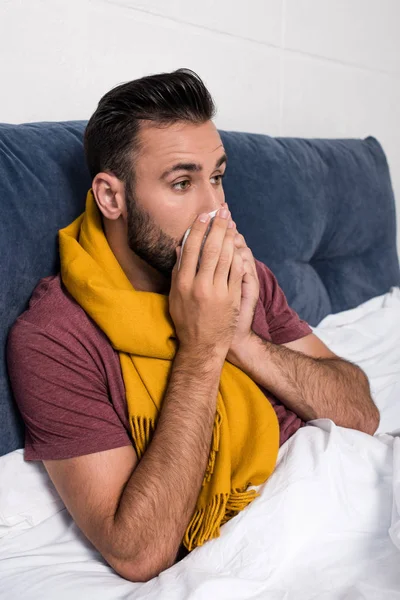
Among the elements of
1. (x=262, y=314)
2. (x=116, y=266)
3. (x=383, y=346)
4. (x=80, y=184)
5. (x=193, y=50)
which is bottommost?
(x=383, y=346)

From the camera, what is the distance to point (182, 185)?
1.36 metres

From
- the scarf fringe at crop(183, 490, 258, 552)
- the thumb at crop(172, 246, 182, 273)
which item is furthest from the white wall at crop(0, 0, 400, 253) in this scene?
the scarf fringe at crop(183, 490, 258, 552)

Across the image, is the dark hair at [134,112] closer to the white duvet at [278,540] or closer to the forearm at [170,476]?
the forearm at [170,476]

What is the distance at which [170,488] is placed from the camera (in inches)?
44.4

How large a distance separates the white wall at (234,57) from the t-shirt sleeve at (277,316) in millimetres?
626

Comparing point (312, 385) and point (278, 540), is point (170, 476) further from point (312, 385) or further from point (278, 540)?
point (312, 385)

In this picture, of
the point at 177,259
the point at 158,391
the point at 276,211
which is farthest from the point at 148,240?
the point at 276,211

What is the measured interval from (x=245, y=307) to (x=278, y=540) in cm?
44

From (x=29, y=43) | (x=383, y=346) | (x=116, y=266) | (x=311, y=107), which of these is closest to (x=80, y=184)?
(x=116, y=266)

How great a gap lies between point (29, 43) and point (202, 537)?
1.11m

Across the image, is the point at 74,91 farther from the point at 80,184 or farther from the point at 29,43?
the point at 80,184

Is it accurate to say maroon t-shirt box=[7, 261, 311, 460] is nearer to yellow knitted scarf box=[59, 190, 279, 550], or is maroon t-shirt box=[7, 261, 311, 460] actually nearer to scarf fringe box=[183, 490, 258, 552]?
yellow knitted scarf box=[59, 190, 279, 550]

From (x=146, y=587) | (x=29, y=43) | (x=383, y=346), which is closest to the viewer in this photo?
(x=146, y=587)

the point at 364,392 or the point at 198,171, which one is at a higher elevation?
the point at 198,171
